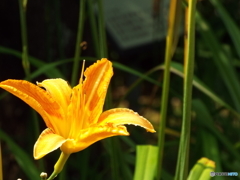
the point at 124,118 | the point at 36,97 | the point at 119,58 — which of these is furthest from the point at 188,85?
the point at 119,58

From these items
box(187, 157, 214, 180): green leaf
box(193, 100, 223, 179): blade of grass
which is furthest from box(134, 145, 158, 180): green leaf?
box(193, 100, 223, 179): blade of grass

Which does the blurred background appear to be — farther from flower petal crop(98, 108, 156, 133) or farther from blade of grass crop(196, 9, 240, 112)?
flower petal crop(98, 108, 156, 133)

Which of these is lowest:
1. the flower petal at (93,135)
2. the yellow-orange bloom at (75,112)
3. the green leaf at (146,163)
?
the green leaf at (146,163)

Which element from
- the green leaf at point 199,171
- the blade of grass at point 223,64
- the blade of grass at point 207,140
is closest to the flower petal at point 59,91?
the green leaf at point 199,171

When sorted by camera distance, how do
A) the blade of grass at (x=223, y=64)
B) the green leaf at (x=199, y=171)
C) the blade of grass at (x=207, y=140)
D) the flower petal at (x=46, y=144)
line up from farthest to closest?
1. the blade of grass at (x=223, y=64)
2. the blade of grass at (x=207, y=140)
3. the green leaf at (x=199, y=171)
4. the flower petal at (x=46, y=144)

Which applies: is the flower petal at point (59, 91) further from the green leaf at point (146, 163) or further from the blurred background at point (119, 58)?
the blurred background at point (119, 58)

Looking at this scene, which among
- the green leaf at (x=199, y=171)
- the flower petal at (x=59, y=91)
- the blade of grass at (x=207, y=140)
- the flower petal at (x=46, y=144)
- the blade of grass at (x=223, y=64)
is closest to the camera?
the flower petal at (x=46, y=144)

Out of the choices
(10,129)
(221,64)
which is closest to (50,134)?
(221,64)

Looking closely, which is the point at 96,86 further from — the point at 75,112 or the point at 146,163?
the point at 146,163

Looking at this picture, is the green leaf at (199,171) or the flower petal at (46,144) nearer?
the flower petal at (46,144)
